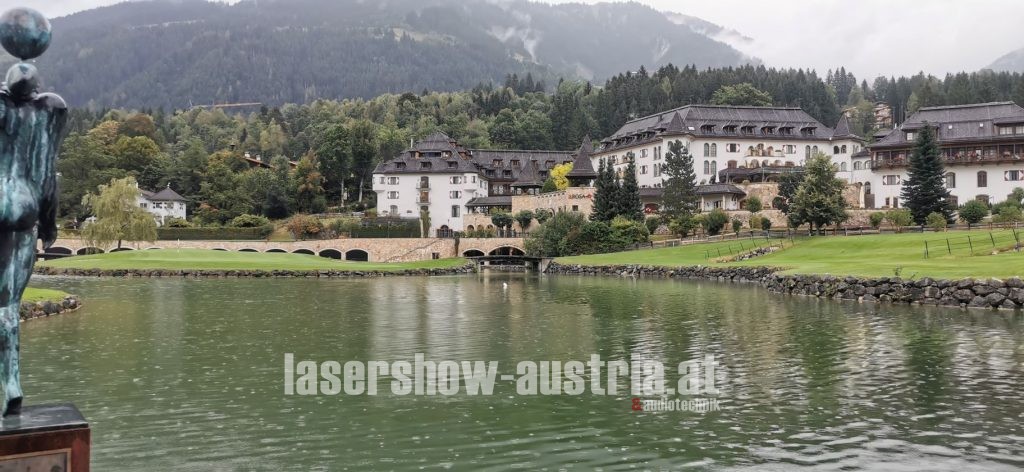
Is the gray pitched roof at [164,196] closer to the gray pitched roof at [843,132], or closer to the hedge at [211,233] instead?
the hedge at [211,233]

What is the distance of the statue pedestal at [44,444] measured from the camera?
6.83m

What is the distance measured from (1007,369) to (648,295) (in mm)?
30808

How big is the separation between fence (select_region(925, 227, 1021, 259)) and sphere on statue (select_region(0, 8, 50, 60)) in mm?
62697

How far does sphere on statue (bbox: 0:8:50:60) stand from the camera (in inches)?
303

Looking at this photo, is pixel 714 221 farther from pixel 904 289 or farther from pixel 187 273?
pixel 187 273

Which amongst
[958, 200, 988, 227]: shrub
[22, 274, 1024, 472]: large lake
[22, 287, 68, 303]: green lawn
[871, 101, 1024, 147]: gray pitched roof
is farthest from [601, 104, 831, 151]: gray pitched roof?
[22, 287, 68, 303]: green lawn

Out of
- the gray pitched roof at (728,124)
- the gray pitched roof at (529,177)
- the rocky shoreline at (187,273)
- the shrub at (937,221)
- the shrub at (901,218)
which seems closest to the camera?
the rocky shoreline at (187,273)

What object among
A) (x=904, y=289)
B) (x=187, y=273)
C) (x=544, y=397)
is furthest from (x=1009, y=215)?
(x=187, y=273)

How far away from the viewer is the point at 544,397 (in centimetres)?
1950

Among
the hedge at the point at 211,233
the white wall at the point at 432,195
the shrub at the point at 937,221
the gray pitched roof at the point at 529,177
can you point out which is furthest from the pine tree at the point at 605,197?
the hedge at the point at 211,233

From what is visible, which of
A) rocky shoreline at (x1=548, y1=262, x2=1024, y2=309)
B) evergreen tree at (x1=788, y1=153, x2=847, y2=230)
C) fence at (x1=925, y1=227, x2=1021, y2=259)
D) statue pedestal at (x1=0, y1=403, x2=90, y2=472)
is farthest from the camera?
evergreen tree at (x1=788, y1=153, x2=847, y2=230)

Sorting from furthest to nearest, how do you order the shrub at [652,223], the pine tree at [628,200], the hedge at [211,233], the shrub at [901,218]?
the hedge at [211,233] → the shrub at [652,223] → the pine tree at [628,200] → the shrub at [901,218]

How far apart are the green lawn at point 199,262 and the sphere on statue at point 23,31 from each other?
77.5m

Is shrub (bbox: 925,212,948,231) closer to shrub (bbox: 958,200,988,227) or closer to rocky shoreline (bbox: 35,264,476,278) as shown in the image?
shrub (bbox: 958,200,988,227)
